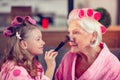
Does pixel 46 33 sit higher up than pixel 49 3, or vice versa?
pixel 49 3

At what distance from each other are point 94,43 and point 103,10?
0.21 metres

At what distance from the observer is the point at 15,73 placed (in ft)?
7.21

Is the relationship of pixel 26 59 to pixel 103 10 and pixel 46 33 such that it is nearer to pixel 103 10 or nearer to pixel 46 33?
pixel 46 33

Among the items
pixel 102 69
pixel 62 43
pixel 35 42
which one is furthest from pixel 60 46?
pixel 102 69

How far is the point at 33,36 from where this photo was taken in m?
A: 2.22

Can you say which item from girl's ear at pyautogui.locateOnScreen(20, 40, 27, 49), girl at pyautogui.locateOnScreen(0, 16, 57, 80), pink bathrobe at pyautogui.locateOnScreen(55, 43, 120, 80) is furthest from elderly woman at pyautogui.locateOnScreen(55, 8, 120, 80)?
girl's ear at pyautogui.locateOnScreen(20, 40, 27, 49)

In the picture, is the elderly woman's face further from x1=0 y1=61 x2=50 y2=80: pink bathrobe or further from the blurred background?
x1=0 y1=61 x2=50 y2=80: pink bathrobe

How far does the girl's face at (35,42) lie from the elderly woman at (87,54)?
0.16 m

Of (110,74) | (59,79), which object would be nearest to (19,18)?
(59,79)

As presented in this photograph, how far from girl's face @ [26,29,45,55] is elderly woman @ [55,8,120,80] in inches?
6.2

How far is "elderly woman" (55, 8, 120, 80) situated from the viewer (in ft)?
7.28

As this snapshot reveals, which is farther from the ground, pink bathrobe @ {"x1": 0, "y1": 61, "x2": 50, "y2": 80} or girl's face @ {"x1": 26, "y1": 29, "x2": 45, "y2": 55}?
girl's face @ {"x1": 26, "y1": 29, "x2": 45, "y2": 55}

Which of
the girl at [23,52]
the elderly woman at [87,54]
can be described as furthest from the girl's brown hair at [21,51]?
the elderly woman at [87,54]

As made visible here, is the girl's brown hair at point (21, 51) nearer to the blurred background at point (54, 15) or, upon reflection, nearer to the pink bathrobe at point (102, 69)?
the blurred background at point (54, 15)
